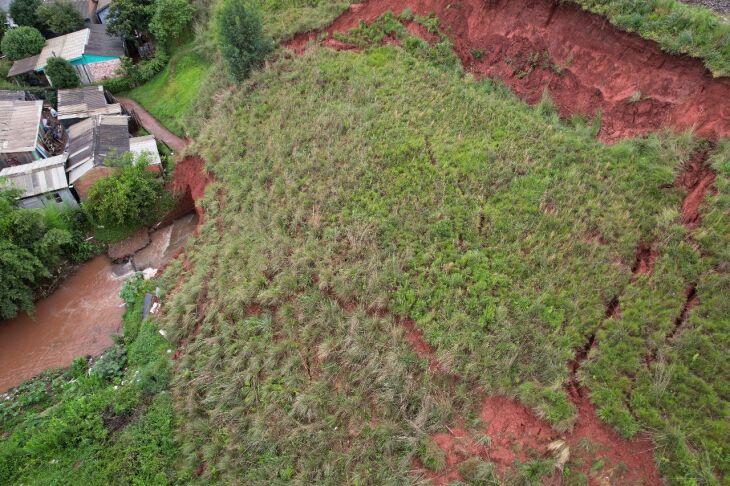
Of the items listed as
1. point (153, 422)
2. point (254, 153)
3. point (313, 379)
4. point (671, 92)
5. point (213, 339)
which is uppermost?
point (671, 92)

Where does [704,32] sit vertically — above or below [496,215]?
above

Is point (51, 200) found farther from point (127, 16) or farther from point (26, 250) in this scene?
point (127, 16)

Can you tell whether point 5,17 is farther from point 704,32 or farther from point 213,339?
point 704,32

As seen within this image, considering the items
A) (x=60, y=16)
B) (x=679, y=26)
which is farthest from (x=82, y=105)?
(x=679, y=26)

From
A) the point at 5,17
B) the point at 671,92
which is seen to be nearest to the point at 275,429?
the point at 671,92

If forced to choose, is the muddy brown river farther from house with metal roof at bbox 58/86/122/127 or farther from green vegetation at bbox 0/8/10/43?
green vegetation at bbox 0/8/10/43

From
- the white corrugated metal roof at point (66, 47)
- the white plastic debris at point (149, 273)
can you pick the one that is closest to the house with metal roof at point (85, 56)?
the white corrugated metal roof at point (66, 47)

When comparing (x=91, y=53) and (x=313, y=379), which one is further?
(x=91, y=53)

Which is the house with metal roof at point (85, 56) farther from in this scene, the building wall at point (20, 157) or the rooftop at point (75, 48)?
the building wall at point (20, 157)
